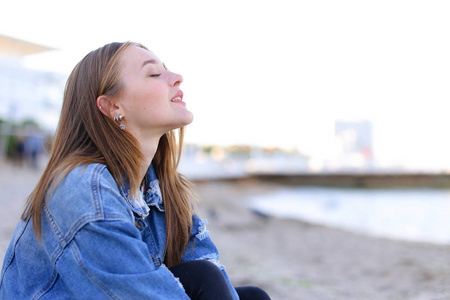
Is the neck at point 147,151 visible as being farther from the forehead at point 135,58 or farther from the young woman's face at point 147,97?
the forehead at point 135,58

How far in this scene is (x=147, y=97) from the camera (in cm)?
121

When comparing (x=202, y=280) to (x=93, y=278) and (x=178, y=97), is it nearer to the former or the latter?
(x=93, y=278)

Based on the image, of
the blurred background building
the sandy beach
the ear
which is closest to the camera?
the ear

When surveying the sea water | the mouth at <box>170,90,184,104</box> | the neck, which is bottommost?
the sea water

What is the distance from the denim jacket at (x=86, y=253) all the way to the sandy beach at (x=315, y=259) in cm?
101

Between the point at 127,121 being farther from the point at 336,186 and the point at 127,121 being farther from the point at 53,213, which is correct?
the point at 336,186

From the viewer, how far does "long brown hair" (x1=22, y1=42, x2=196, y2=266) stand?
3.34 ft

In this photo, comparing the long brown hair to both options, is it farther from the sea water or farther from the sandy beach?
the sea water

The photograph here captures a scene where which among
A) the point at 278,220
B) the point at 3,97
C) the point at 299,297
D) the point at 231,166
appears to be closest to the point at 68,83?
the point at 299,297

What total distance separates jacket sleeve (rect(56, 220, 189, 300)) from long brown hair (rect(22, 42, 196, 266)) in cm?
15

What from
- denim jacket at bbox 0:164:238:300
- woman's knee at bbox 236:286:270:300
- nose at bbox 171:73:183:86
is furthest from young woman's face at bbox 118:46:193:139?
woman's knee at bbox 236:286:270:300

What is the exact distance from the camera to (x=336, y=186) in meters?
21.2

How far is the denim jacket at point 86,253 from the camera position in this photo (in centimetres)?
84

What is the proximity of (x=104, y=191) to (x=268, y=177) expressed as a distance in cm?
2055
